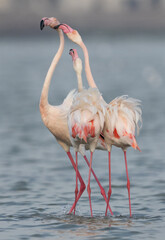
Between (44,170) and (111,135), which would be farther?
(44,170)

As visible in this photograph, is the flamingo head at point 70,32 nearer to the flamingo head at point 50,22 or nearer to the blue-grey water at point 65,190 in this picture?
the flamingo head at point 50,22

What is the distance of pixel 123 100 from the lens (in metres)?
7.20

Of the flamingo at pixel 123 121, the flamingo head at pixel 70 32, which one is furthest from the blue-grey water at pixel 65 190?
the flamingo head at pixel 70 32

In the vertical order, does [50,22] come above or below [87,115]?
above

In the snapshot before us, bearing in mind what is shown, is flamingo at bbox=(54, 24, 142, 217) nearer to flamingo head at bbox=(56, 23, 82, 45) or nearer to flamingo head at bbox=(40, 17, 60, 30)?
A: flamingo head at bbox=(56, 23, 82, 45)

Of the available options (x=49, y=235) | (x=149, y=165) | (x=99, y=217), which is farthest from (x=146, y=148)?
(x=49, y=235)

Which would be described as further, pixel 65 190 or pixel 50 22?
pixel 65 190

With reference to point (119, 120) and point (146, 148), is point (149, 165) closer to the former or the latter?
point (146, 148)

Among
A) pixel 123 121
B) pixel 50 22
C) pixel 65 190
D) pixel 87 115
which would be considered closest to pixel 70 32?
pixel 50 22

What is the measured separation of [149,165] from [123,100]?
4.02 m

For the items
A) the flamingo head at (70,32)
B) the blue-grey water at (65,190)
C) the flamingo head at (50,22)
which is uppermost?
the flamingo head at (50,22)

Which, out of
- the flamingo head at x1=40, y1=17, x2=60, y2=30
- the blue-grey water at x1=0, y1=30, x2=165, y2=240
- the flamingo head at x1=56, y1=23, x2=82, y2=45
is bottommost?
the blue-grey water at x1=0, y1=30, x2=165, y2=240

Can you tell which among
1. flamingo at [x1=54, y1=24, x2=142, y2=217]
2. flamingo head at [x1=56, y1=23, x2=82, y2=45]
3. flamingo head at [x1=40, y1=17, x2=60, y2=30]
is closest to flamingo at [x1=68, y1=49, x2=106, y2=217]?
flamingo at [x1=54, y1=24, x2=142, y2=217]

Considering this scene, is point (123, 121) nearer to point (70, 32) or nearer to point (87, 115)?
point (87, 115)
